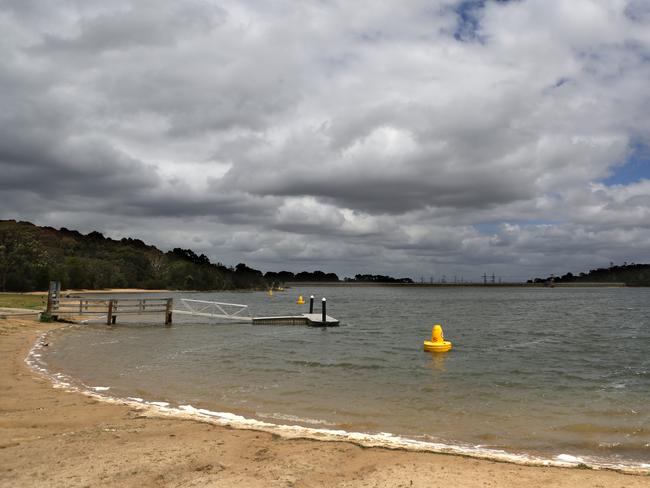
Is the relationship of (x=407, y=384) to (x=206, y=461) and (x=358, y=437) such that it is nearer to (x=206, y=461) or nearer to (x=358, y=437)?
(x=358, y=437)

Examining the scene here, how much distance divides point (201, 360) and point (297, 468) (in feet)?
44.1

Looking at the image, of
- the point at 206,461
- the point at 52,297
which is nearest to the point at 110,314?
the point at 52,297

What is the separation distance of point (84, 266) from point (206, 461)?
5093 inches

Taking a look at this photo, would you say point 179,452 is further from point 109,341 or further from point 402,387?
point 109,341

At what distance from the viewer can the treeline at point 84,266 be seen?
88.2 metres

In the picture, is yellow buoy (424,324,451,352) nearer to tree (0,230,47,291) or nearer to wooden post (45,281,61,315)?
wooden post (45,281,61,315)

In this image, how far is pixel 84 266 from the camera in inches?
4835

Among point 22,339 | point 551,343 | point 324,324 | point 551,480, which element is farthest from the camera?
point 324,324

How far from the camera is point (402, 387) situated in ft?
47.8

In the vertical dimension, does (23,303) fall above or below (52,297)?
below

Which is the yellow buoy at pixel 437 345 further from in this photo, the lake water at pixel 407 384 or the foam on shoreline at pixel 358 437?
the foam on shoreline at pixel 358 437

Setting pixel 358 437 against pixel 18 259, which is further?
pixel 18 259

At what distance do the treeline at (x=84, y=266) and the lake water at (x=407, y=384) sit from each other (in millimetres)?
71582

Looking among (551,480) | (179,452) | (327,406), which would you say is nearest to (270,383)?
(327,406)
